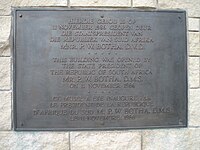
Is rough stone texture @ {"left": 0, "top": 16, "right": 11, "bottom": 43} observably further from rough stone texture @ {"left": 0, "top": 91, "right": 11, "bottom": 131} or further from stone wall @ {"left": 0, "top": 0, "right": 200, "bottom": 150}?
rough stone texture @ {"left": 0, "top": 91, "right": 11, "bottom": 131}

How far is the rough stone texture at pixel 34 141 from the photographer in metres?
2.97

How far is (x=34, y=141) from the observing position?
297 cm

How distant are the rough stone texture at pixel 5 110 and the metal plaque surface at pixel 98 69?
63 millimetres

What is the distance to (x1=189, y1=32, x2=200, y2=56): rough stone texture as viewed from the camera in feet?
10.3

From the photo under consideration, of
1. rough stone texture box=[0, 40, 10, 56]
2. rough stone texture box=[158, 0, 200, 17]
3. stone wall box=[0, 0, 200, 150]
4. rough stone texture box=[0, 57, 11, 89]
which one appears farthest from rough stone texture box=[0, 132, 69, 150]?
rough stone texture box=[158, 0, 200, 17]

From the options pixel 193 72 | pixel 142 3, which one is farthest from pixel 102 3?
pixel 193 72

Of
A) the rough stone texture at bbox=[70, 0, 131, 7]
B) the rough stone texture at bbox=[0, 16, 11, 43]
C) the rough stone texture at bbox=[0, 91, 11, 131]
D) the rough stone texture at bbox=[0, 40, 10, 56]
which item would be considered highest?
the rough stone texture at bbox=[70, 0, 131, 7]

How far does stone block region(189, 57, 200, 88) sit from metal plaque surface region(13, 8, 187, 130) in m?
0.07

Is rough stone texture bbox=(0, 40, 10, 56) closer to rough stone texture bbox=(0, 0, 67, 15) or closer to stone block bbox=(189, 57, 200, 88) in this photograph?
rough stone texture bbox=(0, 0, 67, 15)

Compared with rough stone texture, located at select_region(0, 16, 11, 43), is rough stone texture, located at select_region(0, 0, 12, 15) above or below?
above

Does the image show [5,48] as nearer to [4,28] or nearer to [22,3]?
[4,28]

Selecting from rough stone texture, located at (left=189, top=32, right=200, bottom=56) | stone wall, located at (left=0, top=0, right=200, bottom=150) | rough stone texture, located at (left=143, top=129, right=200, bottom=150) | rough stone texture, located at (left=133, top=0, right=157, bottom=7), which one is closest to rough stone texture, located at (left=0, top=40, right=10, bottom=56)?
stone wall, located at (left=0, top=0, right=200, bottom=150)

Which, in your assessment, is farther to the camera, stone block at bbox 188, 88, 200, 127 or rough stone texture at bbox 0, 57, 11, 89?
stone block at bbox 188, 88, 200, 127

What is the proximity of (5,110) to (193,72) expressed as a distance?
1737mm
